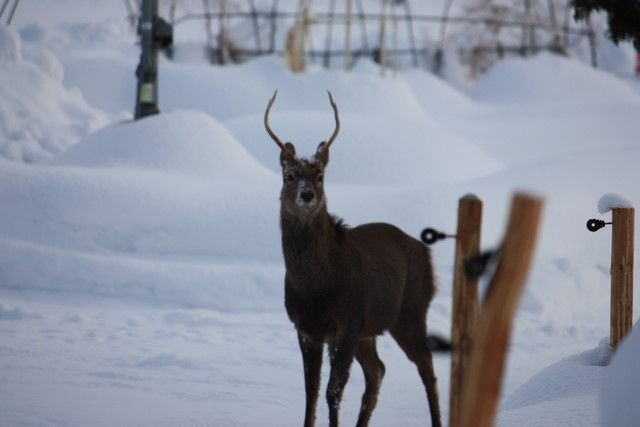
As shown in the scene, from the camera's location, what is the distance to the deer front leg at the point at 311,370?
4.82m

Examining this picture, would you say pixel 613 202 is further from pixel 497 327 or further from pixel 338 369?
pixel 497 327

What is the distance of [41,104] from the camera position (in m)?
15.1

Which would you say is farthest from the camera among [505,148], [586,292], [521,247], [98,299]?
[505,148]

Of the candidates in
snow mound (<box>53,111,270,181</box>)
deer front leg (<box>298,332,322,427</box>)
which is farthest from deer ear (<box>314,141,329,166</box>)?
snow mound (<box>53,111,270,181</box>)

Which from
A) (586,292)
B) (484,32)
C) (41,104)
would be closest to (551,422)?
(586,292)

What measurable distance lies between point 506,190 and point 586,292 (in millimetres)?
2011

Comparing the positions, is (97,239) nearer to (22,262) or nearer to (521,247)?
(22,262)

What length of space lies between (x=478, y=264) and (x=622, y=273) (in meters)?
3.07

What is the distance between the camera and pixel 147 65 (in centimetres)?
1262

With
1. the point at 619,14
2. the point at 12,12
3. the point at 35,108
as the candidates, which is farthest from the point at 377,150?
the point at 619,14

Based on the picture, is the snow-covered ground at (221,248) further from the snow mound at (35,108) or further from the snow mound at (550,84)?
the snow mound at (550,84)

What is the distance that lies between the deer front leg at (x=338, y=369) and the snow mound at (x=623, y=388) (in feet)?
5.94

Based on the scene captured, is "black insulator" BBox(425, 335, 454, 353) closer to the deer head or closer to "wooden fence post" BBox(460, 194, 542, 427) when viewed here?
"wooden fence post" BBox(460, 194, 542, 427)

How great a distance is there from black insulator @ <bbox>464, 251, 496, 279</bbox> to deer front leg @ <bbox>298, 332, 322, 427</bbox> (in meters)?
2.05
